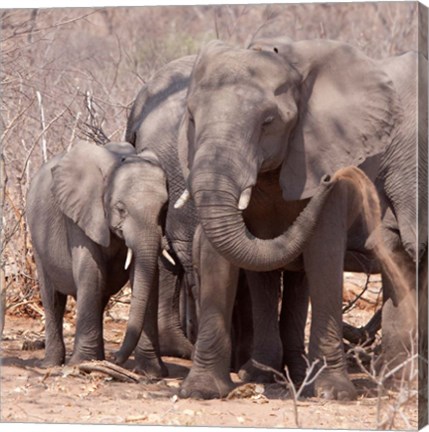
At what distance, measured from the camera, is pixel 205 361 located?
25.1ft

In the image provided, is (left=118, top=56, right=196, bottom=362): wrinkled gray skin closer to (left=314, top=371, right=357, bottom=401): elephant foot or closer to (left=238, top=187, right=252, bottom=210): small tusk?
(left=314, top=371, right=357, bottom=401): elephant foot

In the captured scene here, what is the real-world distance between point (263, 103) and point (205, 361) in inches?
49.5

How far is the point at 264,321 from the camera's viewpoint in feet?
26.9

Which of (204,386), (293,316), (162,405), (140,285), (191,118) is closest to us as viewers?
(191,118)

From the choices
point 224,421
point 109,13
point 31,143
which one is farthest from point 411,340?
point 31,143

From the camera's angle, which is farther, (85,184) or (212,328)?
(85,184)

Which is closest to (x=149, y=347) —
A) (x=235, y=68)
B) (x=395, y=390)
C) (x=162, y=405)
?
(x=162, y=405)

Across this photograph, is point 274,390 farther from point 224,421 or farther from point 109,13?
point 109,13

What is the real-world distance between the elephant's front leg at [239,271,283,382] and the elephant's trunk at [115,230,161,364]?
0.48m

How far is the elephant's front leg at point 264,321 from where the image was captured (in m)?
8.14

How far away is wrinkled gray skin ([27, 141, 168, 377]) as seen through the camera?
8094mm

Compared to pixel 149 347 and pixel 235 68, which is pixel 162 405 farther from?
pixel 235 68

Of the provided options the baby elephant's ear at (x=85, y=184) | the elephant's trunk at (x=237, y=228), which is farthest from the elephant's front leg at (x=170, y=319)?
the elephant's trunk at (x=237, y=228)

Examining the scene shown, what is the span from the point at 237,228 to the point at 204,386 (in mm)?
896
